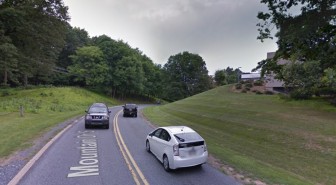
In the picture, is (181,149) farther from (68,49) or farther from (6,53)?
(68,49)

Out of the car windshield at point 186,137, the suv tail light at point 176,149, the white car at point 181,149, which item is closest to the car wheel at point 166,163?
the white car at point 181,149

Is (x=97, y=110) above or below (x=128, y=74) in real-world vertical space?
below

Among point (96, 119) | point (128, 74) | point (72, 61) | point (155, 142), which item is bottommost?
point (155, 142)

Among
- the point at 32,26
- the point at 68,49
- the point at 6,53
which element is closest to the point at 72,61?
the point at 68,49

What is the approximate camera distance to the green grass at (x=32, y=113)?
1388cm

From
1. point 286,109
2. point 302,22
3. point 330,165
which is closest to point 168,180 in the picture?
point 330,165

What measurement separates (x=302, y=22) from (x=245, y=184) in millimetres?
9527

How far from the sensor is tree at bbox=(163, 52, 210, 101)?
90.6 meters

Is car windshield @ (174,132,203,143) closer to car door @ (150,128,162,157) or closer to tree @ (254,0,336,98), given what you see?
car door @ (150,128,162,157)

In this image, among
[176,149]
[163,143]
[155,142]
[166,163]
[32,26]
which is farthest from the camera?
[32,26]

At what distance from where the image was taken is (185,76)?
310 ft

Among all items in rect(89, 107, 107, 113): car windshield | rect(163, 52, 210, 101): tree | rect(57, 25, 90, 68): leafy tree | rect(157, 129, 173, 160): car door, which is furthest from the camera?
rect(163, 52, 210, 101): tree

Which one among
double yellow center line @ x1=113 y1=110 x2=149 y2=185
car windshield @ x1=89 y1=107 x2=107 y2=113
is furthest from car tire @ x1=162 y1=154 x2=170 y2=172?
car windshield @ x1=89 y1=107 x2=107 y2=113

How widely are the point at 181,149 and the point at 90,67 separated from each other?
221 ft
